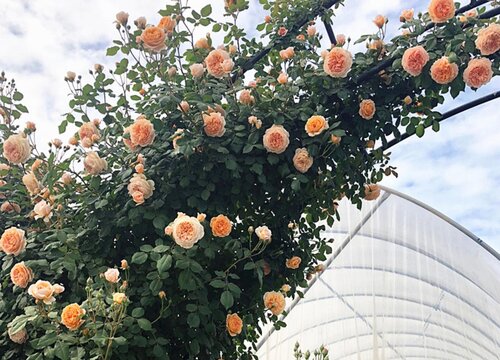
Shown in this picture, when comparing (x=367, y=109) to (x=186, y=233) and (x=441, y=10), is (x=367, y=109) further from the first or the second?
(x=186, y=233)

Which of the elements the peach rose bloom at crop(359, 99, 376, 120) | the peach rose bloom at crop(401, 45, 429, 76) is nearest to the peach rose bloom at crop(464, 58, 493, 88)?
the peach rose bloom at crop(401, 45, 429, 76)

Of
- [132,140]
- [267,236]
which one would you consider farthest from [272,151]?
[132,140]

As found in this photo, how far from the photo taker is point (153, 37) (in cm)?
154

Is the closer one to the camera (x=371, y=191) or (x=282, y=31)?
(x=371, y=191)

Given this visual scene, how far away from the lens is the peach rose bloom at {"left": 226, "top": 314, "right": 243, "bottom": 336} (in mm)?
1457

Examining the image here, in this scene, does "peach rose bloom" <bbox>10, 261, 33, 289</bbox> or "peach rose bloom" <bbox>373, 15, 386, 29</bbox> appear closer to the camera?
"peach rose bloom" <bbox>10, 261, 33, 289</bbox>

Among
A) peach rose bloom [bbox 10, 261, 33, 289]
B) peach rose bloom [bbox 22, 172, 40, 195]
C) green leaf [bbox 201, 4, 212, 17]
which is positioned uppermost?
green leaf [bbox 201, 4, 212, 17]

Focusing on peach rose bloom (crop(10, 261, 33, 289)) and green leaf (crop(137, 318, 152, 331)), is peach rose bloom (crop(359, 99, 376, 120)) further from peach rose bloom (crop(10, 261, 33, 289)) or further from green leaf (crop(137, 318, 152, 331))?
peach rose bloom (crop(10, 261, 33, 289))

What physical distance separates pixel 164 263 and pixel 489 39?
3.66 ft

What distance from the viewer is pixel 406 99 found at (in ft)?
5.41

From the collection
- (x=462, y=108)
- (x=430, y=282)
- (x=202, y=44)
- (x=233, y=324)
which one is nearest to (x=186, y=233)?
(x=233, y=324)

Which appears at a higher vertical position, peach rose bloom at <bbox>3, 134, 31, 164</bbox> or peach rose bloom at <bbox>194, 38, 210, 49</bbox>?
peach rose bloom at <bbox>194, 38, 210, 49</bbox>

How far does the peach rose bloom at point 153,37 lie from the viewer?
1.53m

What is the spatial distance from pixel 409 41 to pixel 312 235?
0.75 metres
